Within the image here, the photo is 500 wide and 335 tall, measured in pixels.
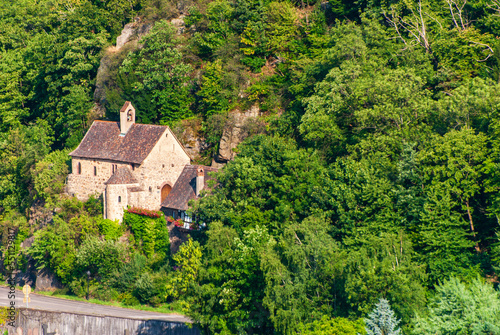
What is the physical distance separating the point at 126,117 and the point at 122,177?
6.20m

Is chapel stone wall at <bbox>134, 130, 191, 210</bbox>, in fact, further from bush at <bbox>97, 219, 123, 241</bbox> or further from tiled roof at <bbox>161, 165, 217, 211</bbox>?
bush at <bbox>97, 219, 123, 241</bbox>

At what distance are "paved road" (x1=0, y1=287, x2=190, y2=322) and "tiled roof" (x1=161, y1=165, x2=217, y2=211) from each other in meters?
8.95

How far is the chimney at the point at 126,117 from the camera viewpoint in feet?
193

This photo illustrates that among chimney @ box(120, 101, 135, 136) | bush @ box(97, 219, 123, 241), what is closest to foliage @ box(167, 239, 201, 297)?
bush @ box(97, 219, 123, 241)

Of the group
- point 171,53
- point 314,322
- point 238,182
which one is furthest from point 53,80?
point 314,322

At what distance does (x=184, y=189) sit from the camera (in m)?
55.1

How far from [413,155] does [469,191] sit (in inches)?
171

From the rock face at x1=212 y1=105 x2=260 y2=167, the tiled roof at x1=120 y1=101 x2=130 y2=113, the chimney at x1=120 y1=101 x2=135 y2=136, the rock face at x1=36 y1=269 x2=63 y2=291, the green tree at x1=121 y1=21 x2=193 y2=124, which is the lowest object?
the rock face at x1=36 y1=269 x2=63 y2=291

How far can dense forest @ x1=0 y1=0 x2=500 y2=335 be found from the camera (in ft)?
119

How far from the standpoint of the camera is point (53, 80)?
7381 cm

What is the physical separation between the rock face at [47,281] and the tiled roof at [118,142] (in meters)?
10.9

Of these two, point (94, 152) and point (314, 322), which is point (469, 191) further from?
point (94, 152)

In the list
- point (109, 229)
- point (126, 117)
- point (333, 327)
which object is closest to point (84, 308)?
point (109, 229)

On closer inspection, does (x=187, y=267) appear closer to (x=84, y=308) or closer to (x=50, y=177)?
(x=84, y=308)
